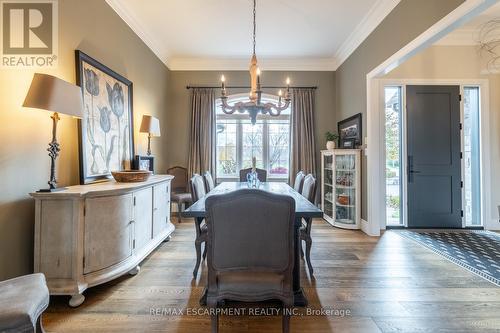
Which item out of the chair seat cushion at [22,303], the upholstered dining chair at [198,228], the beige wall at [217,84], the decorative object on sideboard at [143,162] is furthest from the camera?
the beige wall at [217,84]

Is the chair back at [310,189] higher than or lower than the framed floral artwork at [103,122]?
lower

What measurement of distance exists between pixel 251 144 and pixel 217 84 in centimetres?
148

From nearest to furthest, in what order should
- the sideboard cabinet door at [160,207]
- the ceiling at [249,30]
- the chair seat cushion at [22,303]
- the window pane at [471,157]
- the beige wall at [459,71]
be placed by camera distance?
the chair seat cushion at [22,303], the sideboard cabinet door at [160,207], the ceiling at [249,30], the beige wall at [459,71], the window pane at [471,157]

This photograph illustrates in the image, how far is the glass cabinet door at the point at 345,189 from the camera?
3.95m

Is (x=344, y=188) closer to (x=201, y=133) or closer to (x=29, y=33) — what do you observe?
(x=201, y=133)

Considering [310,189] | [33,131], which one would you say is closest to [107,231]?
[33,131]

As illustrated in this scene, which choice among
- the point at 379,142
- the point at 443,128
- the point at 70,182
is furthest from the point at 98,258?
the point at 443,128

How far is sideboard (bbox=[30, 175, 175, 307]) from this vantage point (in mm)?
1790

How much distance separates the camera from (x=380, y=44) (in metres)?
3.23

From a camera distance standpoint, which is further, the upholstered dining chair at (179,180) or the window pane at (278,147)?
the window pane at (278,147)

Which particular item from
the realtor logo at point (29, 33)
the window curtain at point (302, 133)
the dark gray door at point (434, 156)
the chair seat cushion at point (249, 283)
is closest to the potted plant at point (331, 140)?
the window curtain at point (302, 133)

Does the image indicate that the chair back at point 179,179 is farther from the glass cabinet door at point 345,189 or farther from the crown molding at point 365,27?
the crown molding at point 365,27

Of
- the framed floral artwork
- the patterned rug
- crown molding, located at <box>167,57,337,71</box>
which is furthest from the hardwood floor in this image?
crown molding, located at <box>167,57,337,71</box>

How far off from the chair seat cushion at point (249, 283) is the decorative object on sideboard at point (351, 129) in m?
3.24
